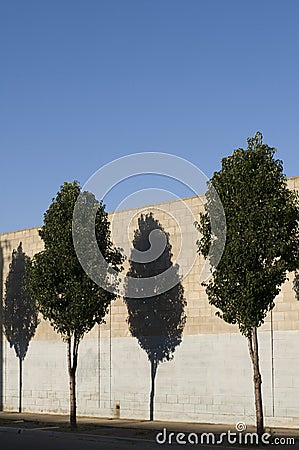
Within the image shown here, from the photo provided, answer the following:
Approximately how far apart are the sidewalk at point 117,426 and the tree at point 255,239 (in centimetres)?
352

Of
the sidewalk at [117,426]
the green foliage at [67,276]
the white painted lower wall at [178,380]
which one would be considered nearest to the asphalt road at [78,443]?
the sidewalk at [117,426]

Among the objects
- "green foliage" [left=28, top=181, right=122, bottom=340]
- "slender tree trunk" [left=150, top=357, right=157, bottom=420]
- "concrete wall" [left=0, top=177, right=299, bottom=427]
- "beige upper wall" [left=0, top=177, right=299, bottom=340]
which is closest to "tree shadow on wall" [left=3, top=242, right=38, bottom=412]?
"concrete wall" [left=0, top=177, right=299, bottom=427]

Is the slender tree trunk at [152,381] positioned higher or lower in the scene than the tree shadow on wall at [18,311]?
lower

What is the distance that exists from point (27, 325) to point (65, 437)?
388 inches

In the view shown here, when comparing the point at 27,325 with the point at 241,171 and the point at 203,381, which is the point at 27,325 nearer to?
the point at 203,381

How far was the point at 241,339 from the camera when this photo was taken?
22.4 m

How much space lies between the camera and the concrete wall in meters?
21.1

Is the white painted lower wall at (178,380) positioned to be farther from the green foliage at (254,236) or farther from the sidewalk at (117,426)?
the green foliage at (254,236)

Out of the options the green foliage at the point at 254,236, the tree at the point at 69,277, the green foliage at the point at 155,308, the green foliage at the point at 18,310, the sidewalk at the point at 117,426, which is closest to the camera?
the green foliage at the point at 254,236

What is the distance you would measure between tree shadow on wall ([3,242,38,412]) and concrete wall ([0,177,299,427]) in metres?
0.53

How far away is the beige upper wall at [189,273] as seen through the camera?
21.2m

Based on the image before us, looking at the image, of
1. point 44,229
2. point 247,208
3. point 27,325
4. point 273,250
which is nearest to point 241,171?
point 247,208

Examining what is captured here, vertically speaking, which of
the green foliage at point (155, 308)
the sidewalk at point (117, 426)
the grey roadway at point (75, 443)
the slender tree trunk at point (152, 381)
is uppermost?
the green foliage at point (155, 308)

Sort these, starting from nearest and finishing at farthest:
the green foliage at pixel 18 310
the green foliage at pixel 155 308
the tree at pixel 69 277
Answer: the tree at pixel 69 277 → the green foliage at pixel 155 308 → the green foliage at pixel 18 310
